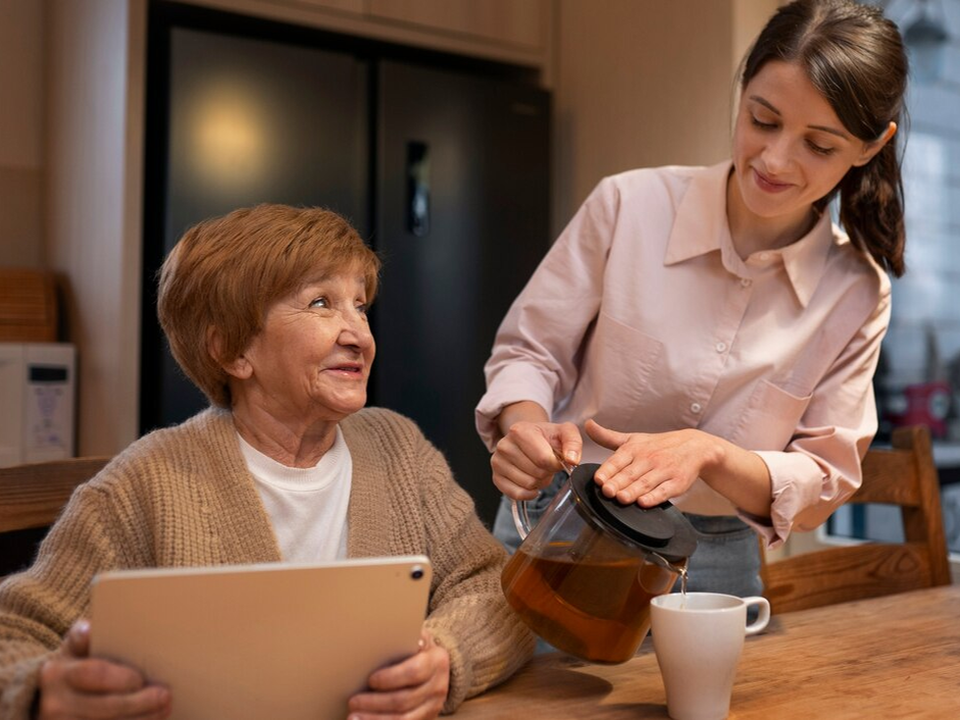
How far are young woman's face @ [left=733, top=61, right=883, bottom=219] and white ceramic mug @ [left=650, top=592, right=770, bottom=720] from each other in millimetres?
567

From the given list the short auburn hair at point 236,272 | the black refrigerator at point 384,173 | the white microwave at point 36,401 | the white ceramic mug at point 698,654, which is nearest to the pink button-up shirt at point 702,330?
the short auburn hair at point 236,272

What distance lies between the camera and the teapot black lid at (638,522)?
3.03 ft

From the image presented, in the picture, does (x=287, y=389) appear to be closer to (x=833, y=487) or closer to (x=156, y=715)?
(x=156, y=715)

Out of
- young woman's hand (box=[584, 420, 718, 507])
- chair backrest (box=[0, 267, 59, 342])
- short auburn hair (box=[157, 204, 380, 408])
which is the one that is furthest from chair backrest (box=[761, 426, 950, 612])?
chair backrest (box=[0, 267, 59, 342])

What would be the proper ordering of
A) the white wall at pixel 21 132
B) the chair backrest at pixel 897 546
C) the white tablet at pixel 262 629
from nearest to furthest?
1. the white tablet at pixel 262 629
2. the chair backrest at pixel 897 546
3. the white wall at pixel 21 132

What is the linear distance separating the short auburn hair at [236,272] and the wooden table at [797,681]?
1.46 feet

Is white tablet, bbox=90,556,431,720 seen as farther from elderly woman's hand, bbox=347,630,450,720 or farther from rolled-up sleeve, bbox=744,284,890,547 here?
rolled-up sleeve, bbox=744,284,890,547

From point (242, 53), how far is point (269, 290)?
5.38 feet

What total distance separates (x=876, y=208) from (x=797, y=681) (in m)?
0.65

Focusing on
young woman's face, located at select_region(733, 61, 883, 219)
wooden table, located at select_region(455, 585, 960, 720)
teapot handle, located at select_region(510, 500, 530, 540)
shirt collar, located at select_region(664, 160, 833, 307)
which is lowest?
wooden table, located at select_region(455, 585, 960, 720)

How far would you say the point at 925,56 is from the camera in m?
2.58

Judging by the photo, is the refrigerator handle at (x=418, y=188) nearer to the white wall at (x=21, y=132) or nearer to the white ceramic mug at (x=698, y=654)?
the white wall at (x=21, y=132)

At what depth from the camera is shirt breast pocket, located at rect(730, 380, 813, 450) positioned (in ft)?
4.58

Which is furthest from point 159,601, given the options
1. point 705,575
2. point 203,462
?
point 705,575
